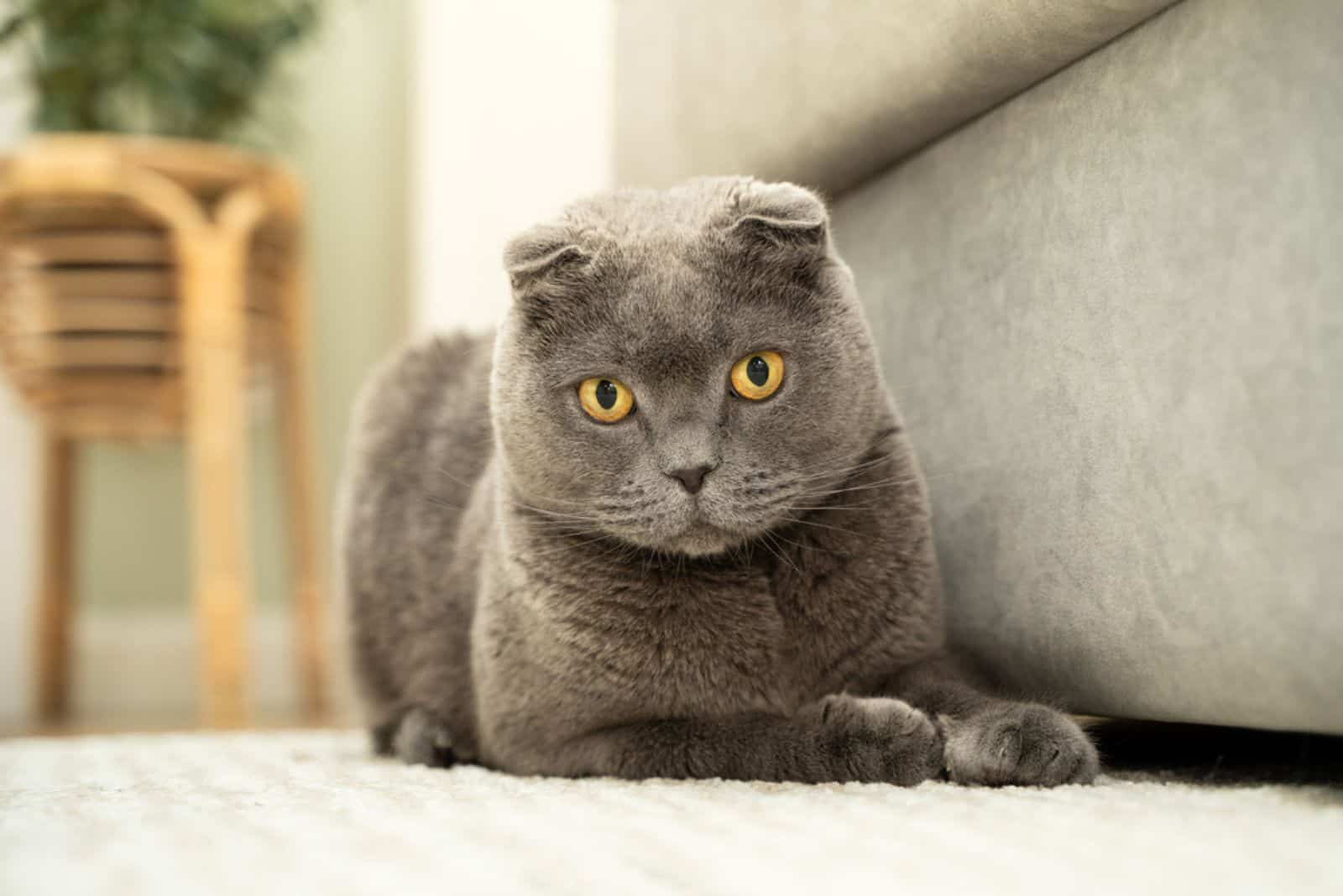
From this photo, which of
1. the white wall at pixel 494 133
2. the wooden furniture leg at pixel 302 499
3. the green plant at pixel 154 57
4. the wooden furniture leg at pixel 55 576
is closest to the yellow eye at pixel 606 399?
the white wall at pixel 494 133

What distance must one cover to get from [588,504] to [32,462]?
238 cm

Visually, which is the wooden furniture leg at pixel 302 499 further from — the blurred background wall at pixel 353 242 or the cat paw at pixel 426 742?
the cat paw at pixel 426 742

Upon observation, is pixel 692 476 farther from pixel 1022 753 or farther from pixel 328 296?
pixel 328 296

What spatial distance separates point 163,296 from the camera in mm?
2334

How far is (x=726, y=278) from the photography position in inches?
39.3

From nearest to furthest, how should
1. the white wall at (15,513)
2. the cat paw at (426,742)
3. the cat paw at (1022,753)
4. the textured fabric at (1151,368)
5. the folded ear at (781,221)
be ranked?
1. the textured fabric at (1151,368)
2. the cat paw at (1022,753)
3. the folded ear at (781,221)
4. the cat paw at (426,742)
5. the white wall at (15,513)

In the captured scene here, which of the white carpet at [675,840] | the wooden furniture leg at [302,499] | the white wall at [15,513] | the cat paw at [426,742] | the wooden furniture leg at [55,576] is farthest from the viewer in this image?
the white wall at [15,513]

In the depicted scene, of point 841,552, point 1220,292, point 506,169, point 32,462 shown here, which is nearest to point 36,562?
point 32,462

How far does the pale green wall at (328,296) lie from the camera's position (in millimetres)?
2996

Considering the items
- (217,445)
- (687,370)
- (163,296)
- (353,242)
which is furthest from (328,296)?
(687,370)

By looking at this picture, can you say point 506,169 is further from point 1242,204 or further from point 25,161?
point 1242,204

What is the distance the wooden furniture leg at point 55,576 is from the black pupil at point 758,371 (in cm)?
219

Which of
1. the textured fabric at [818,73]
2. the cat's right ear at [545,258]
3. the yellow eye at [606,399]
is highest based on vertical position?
the textured fabric at [818,73]

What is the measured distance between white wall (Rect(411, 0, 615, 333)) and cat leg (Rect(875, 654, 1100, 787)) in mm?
1713
